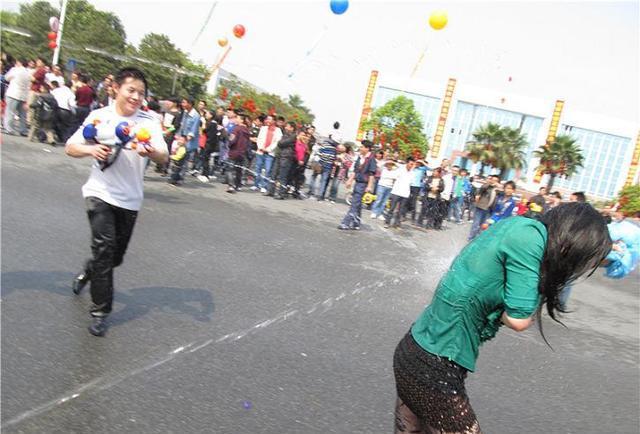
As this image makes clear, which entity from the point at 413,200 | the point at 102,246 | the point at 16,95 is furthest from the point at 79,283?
the point at 413,200

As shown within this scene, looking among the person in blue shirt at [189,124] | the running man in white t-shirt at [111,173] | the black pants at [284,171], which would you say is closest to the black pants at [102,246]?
the running man in white t-shirt at [111,173]

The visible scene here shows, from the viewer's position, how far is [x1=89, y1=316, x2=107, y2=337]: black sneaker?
4.04 m

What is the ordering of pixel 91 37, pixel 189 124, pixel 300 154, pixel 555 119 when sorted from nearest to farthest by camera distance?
pixel 189 124
pixel 300 154
pixel 91 37
pixel 555 119

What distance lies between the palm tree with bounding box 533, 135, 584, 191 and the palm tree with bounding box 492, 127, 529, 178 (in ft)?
8.40

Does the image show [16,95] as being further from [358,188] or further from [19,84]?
[358,188]

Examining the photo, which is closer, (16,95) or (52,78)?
(16,95)

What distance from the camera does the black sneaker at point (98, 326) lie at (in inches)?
159

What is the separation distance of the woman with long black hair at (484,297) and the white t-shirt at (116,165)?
261 centimetres

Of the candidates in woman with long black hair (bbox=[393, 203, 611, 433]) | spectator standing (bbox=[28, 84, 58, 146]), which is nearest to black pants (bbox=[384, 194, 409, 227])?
spectator standing (bbox=[28, 84, 58, 146])

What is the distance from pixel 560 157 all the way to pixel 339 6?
2010 inches

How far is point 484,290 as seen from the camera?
2115 millimetres

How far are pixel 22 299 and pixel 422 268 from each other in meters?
6.25

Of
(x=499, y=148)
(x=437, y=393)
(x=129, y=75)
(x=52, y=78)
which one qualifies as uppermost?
(x=499, y=148)

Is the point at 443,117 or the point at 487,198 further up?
the point at 443,117
